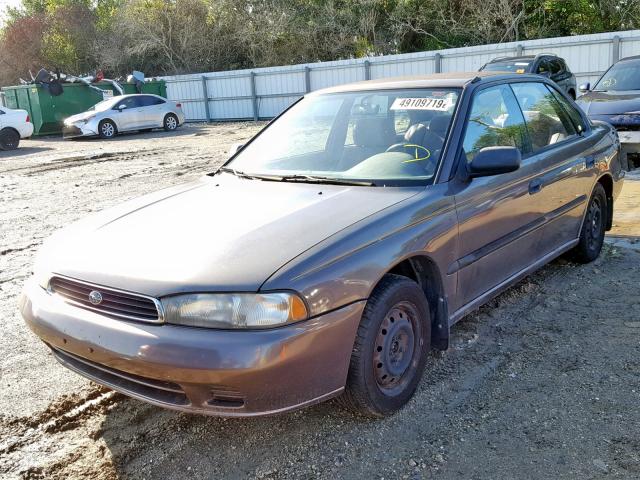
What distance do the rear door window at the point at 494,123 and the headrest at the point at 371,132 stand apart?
49 cm

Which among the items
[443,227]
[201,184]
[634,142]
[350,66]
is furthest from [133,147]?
[443,227]

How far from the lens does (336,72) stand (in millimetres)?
24562

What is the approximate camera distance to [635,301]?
14.8 ft

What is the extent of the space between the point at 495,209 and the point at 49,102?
2270cm

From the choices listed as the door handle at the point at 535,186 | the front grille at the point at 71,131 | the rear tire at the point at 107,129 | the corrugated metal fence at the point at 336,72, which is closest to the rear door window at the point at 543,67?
the corrugated metal fence at the point at 336,72

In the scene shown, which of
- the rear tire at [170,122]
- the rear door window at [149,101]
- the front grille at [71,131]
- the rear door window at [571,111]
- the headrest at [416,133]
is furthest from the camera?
the rear tire at [170,122]

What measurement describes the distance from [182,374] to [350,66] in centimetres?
2278

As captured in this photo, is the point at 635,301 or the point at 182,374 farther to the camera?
the point at 635,301

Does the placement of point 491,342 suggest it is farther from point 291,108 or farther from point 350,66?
point 350,66

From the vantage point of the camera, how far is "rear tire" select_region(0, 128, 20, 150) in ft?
60.2

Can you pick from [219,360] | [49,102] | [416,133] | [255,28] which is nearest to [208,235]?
[219,360]

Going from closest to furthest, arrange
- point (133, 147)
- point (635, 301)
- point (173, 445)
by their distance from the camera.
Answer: point (173, 445) < point (635, 301) < point (133, 147)

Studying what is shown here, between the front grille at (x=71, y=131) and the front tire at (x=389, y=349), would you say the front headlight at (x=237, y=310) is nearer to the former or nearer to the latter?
the front tire at (x=389, y=349)

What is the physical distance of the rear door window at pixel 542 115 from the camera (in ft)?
14.4
